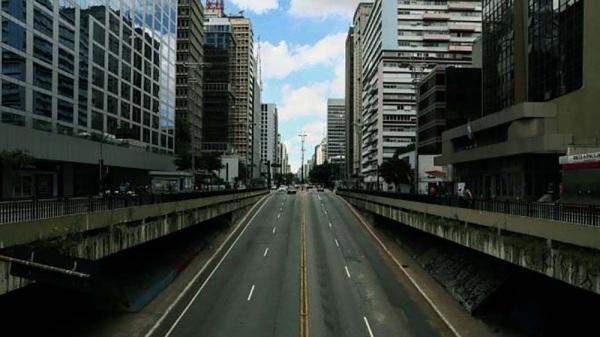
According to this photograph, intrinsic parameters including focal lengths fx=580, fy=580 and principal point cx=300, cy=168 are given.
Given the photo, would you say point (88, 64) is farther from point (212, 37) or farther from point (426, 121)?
point (212, 37)

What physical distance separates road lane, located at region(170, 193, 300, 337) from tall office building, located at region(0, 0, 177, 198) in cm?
1447

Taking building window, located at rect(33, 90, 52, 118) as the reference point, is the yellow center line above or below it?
below

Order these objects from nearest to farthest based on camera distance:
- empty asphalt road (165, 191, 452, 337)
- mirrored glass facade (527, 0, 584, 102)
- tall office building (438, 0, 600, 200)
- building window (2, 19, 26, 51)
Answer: empty asphalt road (165, 191, 452, 337) → tall office building (438, 0, 600, 200) → mirrored glass facade (527, 0, 584, 102) → building window (2, 19, 26, 51)

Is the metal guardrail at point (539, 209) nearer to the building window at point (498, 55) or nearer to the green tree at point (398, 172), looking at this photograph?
the building window at point (498, 55)

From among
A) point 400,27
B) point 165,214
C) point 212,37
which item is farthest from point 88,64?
point 212,37

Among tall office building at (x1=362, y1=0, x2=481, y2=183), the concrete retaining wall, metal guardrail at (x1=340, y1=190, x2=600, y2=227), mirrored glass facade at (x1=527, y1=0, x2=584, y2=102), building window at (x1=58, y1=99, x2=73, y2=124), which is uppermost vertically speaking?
tall office building at (x1=362, y1=0, x2=481, y2=183)

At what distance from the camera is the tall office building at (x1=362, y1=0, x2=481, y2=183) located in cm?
15338

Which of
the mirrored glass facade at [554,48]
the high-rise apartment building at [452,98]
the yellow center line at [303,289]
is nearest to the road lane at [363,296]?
the yellow center line at [303,289]

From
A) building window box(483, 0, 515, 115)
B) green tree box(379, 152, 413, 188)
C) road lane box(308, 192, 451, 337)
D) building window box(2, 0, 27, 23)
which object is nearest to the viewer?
road lane box(308, 192, 451, 337)

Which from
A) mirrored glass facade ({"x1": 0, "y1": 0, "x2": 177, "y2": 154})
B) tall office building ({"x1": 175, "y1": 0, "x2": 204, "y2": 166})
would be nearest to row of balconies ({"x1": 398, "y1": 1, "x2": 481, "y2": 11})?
tall office building ({"x1": 175, "y1": 0, "x2": 204, "y2": 166})

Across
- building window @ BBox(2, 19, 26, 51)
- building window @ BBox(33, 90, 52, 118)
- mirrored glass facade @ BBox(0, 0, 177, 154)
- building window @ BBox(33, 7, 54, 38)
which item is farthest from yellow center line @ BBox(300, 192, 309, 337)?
building window @ BBox(33, 7, 54, 38)

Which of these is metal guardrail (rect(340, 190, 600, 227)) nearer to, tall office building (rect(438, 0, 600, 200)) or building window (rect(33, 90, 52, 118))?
tall office building (rect(438, 0, 600, 200))

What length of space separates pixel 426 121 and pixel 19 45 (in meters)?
79.3

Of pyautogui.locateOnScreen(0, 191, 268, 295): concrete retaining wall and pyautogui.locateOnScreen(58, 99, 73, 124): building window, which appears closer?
pyautogui.locateOnScreen(0, 191, 268, 295): concrete retaining wall
